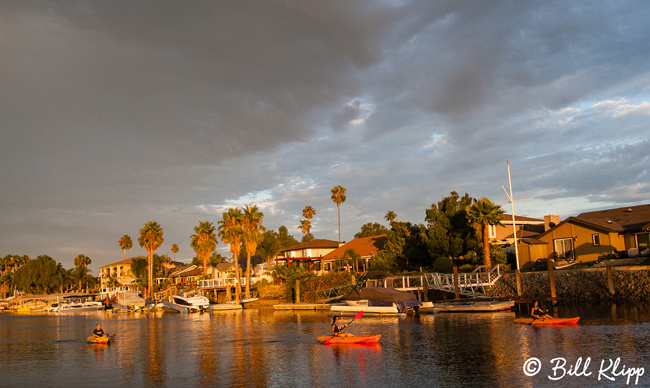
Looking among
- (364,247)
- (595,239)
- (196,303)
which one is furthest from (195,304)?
(595,239)

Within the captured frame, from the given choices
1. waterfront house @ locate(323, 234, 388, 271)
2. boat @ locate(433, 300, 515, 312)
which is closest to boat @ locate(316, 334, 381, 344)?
boat @ locate(433, 300, 515, 312)

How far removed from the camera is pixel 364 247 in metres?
81.9

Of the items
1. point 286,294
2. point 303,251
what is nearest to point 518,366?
point 286,294

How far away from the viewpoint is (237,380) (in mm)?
21781

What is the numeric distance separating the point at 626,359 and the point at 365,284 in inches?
1621

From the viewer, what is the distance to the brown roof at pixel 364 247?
78375 mm

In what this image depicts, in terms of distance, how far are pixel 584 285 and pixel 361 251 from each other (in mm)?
38157

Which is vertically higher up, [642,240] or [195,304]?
[642,240]

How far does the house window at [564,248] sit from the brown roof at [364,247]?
26399mm

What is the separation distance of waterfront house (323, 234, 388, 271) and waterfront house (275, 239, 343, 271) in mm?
1908

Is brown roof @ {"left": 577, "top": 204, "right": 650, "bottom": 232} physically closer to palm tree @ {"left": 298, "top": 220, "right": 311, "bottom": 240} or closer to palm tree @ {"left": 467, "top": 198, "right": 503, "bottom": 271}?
palm tree @ {"left": 467, "top": 198, "right": 503, "bottom": 271}

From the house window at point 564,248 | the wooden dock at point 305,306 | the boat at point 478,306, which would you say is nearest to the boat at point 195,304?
the wooden dock at point 305,306

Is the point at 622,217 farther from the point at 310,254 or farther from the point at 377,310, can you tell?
the point at 310,254

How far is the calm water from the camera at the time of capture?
68.6 feet
